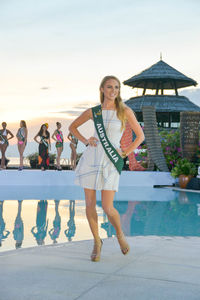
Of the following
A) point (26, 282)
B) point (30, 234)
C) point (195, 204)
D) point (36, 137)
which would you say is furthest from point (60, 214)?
point (36, 137)

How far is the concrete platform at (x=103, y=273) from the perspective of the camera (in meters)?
2.80

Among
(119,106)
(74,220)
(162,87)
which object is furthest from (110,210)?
(162,87)

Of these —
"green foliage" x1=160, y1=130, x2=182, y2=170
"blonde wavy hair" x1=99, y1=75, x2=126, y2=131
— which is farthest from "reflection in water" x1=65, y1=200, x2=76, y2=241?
"green foliage" x1=160, y1=130, x2=182, y2=170

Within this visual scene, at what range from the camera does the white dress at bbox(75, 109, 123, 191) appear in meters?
3.73

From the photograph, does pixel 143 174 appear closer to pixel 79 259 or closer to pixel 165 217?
pixel 165 217

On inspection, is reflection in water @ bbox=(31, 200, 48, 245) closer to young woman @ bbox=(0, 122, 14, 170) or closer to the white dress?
the white dress

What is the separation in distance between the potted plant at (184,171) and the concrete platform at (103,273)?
10.5m

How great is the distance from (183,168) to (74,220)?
812cm

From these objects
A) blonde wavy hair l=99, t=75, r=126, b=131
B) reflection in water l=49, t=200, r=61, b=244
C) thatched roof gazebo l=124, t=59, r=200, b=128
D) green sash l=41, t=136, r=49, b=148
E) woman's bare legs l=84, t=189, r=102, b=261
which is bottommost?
reflection in water l=49, t=200, r=61, b=244

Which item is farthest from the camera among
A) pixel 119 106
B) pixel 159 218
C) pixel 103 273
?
pixel 159 218

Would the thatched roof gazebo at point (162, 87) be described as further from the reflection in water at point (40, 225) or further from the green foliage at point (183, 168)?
the reflection in water at point (40, 225)

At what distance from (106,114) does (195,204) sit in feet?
24.7

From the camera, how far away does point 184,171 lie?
595 inches

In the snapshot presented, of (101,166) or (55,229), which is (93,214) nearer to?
(101,166)
